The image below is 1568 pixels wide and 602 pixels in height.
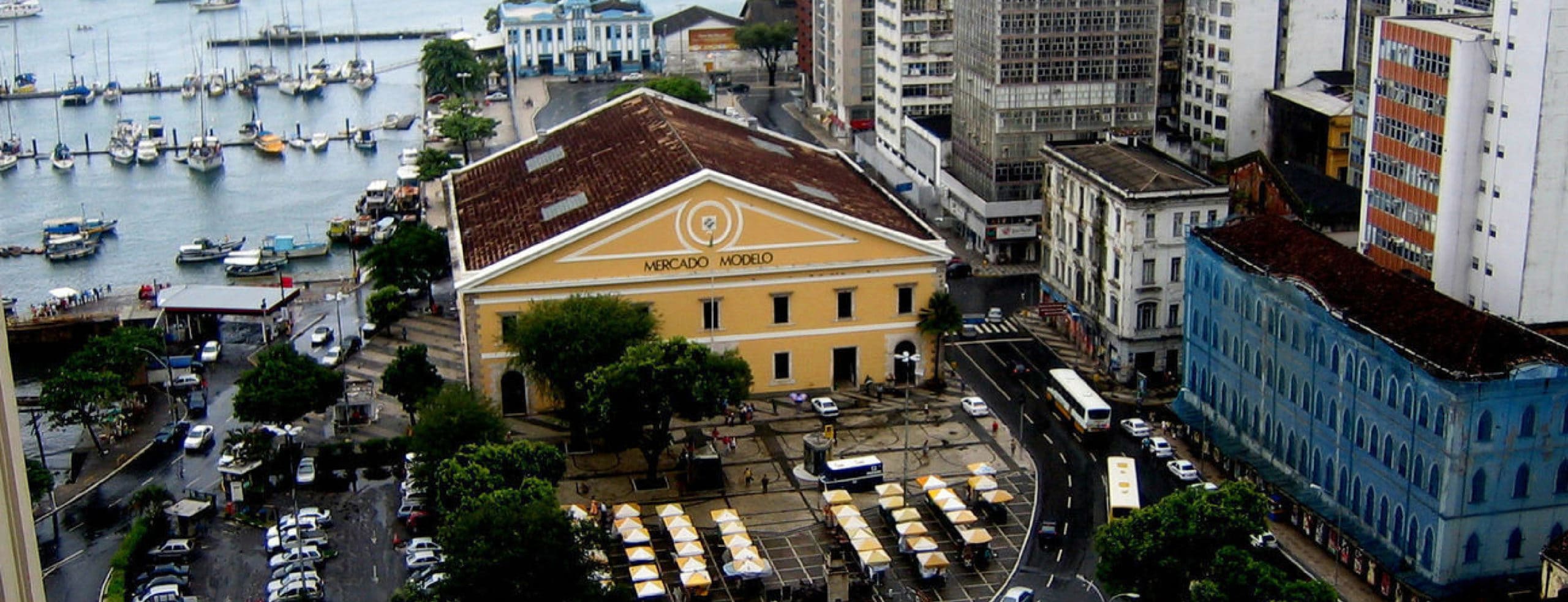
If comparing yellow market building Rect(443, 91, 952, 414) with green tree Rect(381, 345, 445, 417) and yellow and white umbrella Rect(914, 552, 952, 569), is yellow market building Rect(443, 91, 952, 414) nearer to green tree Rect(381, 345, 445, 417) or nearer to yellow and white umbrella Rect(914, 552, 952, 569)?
green tree Rect(381, 345, 445, 417)

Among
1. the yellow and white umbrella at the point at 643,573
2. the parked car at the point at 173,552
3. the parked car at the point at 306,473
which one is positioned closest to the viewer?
the yellow and white umbrella at the point at 643,573

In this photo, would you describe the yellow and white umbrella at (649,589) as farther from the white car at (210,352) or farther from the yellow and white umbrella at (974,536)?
the white car at (210,352)

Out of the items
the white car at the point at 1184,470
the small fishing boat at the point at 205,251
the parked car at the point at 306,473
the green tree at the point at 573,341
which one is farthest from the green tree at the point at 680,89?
the white car at the point at 1184,470

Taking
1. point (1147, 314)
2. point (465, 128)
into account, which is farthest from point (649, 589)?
point (465, 128)

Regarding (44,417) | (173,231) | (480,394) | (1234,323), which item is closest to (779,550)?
(480,394)

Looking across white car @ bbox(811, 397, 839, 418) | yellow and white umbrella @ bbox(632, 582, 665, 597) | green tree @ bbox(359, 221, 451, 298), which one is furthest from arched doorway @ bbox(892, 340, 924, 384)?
green tree @ bbox(359, 221, 451, 298)

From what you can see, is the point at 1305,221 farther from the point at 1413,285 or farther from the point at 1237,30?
the point at 1413,285
